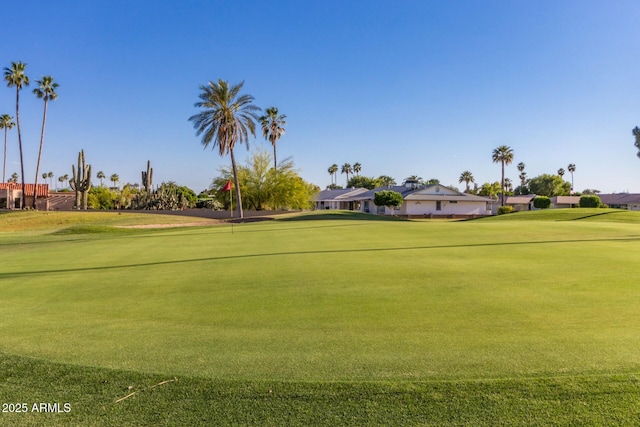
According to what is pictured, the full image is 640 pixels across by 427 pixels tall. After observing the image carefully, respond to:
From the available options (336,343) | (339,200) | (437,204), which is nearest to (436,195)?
(437,204)

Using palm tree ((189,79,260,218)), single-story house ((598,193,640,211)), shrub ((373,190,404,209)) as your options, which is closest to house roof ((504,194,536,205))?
single-story house ((598,193,640,211))

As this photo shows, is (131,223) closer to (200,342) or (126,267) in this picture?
(126,267)

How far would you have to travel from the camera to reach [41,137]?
61.3 metres

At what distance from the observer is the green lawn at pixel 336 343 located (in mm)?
3672

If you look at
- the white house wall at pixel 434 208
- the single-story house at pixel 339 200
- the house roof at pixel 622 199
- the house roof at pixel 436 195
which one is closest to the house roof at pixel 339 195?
the single-story house at pixel 339 200

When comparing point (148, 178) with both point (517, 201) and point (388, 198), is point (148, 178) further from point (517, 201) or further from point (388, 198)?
point (517, 201)

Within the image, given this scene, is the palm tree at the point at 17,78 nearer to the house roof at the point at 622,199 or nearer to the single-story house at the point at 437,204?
the single-story house at the point at 437,204

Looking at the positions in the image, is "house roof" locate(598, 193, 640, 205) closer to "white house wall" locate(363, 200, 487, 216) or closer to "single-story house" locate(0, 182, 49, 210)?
"white house wall" locate(363, 200, 487, 216)

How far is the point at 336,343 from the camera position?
518 centimetres

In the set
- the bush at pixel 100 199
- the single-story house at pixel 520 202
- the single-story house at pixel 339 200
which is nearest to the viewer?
the bush at pixel 100 199

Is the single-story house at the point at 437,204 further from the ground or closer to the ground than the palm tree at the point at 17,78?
closer to the ground

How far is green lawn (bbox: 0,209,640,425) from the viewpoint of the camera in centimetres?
367

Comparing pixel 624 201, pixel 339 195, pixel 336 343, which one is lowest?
pixel 336 343

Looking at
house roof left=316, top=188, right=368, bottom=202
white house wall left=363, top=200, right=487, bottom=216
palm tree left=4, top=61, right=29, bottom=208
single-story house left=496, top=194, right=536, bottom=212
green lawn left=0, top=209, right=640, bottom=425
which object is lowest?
green lawn left=0, top=209, right=640, bottom=425
